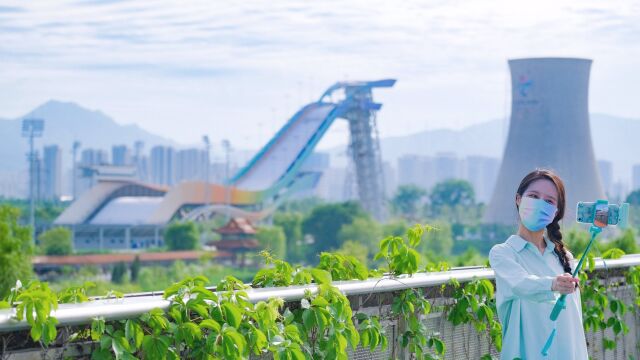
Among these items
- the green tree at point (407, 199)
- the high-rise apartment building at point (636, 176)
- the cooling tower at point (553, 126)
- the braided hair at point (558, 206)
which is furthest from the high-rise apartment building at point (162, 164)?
the braided hair at point (558, 206)

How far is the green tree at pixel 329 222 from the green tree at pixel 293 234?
0.95m

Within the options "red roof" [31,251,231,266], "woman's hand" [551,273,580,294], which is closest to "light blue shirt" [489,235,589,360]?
"woman's hand" [551,273,580,294]

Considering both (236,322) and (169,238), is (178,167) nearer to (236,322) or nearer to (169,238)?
(169,238)

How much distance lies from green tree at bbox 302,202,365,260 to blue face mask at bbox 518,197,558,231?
177 ft

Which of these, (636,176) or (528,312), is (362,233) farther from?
(636,176)

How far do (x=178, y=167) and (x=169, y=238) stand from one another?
266 ft

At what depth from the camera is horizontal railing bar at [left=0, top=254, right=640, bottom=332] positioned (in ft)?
5.96

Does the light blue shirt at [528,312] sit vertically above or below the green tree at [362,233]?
above

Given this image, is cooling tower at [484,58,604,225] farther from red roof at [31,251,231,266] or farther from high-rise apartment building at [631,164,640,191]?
high-rise apartment building at [631,164,640,191]

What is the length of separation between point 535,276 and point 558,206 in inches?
8.0

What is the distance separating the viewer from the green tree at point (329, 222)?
186ft

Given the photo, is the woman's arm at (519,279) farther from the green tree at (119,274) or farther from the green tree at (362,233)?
the green tree at (362,233)

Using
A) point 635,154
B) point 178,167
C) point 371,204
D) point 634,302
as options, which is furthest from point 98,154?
point 634,302

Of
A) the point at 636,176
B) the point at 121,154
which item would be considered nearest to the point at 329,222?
the point at 121,154
